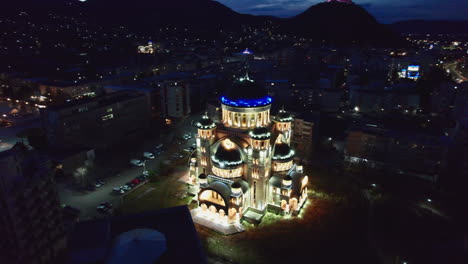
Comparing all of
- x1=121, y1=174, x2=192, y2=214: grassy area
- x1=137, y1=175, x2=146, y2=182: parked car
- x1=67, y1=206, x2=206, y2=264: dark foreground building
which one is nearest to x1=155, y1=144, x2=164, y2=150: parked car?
x1=137, y1=175, x2=146, y2=182: parked car

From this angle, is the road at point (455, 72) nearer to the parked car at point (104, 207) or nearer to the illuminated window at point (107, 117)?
the illuminated window at point (107, 117)

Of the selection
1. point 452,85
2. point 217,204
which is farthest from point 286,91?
point 217,204

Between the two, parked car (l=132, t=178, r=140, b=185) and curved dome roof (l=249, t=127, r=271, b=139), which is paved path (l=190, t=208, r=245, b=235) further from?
parked car (l=132, t=178, r=140, b=185)

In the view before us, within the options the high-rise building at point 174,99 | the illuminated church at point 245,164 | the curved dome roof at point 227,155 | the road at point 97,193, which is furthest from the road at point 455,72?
the road at point 97,193

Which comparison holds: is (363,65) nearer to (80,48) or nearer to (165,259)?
(165,259)

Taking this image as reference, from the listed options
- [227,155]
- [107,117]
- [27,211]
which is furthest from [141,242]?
[107,117]

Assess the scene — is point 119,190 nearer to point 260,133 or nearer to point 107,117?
point 107,117
